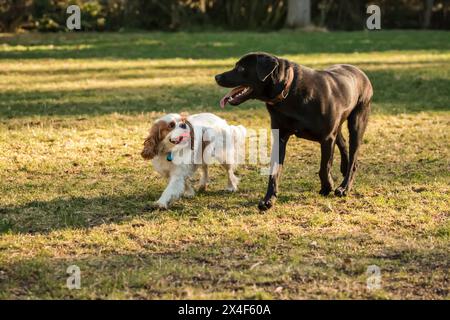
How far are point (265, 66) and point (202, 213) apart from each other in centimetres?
150

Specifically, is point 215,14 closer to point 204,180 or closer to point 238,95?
point 204,180

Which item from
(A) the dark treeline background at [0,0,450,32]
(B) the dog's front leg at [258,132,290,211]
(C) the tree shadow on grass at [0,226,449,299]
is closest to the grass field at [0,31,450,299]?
(C) the tree shadow on grass at [0,226,449,299]

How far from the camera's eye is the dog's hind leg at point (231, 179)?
787cm

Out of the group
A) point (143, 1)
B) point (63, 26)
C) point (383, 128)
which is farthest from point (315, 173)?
point (143, 1)

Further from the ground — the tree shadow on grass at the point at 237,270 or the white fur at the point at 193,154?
the white fur at the point at 193,154

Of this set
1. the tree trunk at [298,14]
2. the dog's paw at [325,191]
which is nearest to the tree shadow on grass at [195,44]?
the tree trunk at [298,14]

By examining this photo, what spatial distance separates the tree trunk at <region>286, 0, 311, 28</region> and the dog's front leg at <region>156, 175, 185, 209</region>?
1119 inches

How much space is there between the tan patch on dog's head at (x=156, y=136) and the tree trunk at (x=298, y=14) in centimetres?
2836

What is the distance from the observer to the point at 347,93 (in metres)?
7.48

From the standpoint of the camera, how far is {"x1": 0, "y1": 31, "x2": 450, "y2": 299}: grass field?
536cm

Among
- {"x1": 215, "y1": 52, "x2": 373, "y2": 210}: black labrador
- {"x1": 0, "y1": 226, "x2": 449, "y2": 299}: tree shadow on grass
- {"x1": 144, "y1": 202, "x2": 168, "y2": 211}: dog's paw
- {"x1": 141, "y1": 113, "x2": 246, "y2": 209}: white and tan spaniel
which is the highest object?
{"x1": 215, "y1": 52, "x2": 373, "y2": 210}: black labrador

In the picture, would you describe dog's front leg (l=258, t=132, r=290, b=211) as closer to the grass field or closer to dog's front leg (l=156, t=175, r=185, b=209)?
the grass field

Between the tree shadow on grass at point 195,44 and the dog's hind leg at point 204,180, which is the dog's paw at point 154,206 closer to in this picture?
the dog's hind leg at point 204,180
